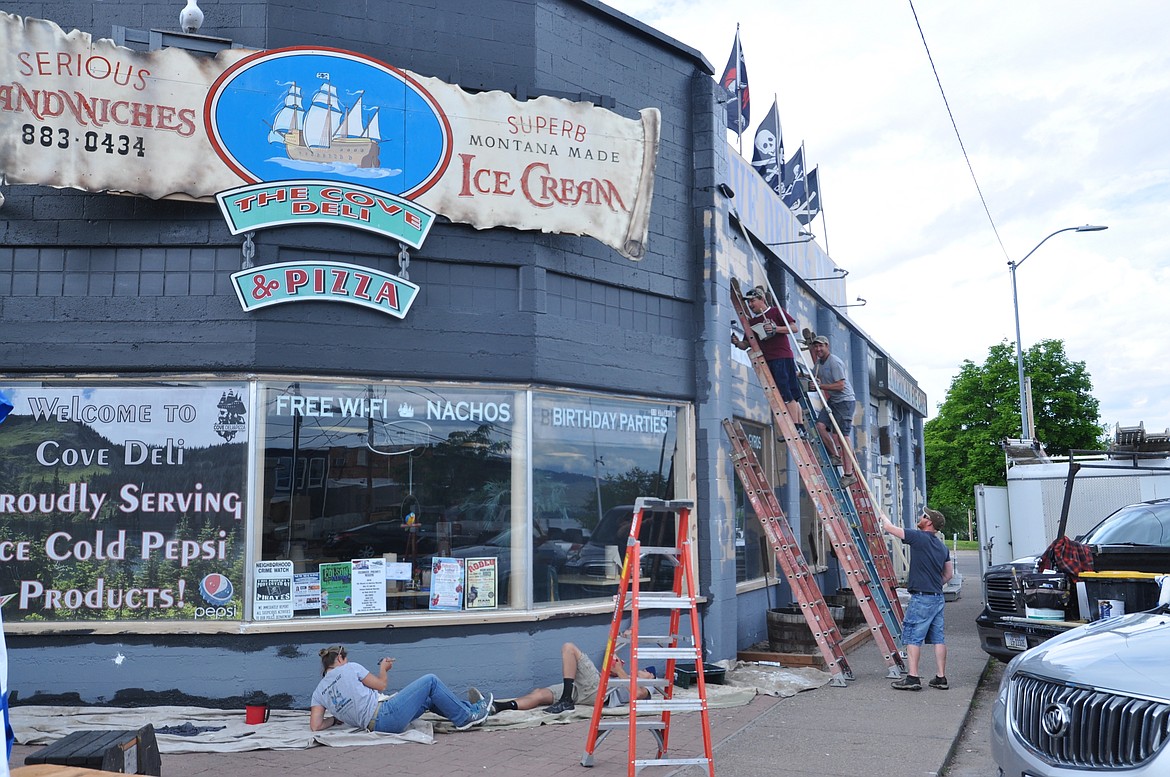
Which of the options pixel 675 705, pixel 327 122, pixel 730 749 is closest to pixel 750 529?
pixel 730 749

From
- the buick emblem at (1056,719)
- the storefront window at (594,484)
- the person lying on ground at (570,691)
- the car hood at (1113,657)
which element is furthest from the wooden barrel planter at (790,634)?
the buick emblem at (1056,719)

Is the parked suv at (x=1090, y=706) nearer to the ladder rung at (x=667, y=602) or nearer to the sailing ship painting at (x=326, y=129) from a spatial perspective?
the ladder rung at (x=667, y=602)

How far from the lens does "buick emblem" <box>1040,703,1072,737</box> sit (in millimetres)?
4410

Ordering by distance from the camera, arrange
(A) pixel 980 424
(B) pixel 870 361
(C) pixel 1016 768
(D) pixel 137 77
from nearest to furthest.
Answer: (C) pixel 1016 768 < (D) pixel 137 77 < (B) pixel 870 361 < (A) pixel 980 424

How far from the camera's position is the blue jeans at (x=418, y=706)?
307 inches

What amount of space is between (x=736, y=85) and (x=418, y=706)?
11.1m

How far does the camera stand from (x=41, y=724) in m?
7.78

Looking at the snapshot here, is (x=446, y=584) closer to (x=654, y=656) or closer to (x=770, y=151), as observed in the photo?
(x=654, y=656)

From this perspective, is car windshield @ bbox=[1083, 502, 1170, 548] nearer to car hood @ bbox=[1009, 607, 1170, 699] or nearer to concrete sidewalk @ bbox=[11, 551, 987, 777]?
concrete sidewalk @ bbox=[11, 551, 987, 777]

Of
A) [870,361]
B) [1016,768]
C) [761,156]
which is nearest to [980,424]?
[870,361]

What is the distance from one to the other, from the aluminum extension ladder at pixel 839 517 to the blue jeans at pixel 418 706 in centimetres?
437

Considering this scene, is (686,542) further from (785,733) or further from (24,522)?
(24,522)

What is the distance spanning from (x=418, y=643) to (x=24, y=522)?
3523mm

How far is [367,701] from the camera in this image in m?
7.80
